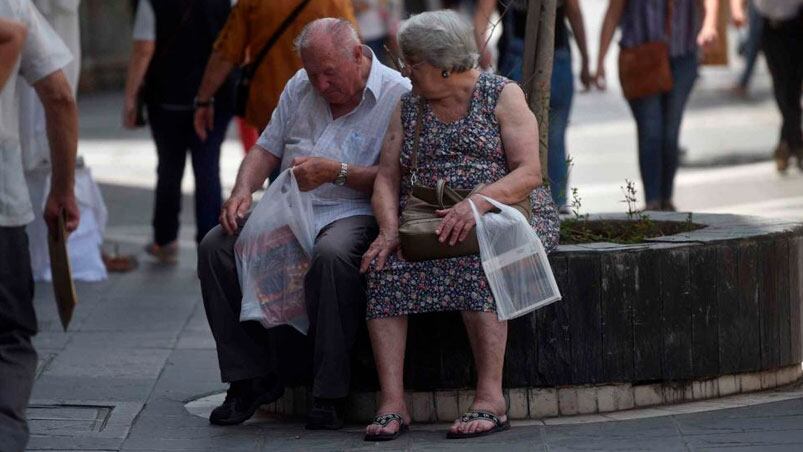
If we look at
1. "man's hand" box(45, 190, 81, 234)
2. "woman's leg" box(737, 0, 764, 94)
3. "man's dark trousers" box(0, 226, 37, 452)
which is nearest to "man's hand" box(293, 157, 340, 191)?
"man's hand" box(45, 190, 81, 234)

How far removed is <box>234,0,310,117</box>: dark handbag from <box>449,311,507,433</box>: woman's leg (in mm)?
2339

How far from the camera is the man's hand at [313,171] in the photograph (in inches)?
229

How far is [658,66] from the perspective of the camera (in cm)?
917

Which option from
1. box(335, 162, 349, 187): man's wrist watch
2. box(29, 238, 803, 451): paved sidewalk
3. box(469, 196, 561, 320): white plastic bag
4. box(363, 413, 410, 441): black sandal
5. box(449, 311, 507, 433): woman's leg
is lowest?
box(29, 238, 803, 451): paved sidewalk

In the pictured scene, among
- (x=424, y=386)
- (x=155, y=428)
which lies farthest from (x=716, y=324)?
(x=155, y=428)

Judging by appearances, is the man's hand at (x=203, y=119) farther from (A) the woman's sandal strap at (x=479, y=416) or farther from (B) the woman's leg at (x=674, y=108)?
(A) the woman's sandal strap at (x=479, y=416)

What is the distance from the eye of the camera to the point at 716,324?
5781 millimetres

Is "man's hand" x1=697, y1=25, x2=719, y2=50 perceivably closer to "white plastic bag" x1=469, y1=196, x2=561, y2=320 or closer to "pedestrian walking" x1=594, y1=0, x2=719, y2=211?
"pedestrian walking" x1=594, y1=0, x2=719, y2=211

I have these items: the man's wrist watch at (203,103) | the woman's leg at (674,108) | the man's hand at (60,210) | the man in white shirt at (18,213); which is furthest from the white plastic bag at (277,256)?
the woman's leg at (674,108)

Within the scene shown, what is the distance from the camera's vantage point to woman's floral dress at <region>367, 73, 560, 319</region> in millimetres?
5480

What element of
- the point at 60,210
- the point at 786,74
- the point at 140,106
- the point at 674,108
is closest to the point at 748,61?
the point at 786,74

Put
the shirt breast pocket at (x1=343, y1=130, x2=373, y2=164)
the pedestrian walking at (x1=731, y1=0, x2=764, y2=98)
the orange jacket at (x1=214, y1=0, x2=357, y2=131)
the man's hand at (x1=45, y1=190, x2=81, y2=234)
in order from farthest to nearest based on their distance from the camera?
the pedestrian walking at (x1=731, y1=0, x2=764, y2=98)
the orange jacket at (x1=214, y1=0, x2=357, y2=131)
the shirt breast pocket at (x1=343, y1=130, x2=373, y2=164)
the man's hand at (x1=45, y1=190, x2=81, y2=234)

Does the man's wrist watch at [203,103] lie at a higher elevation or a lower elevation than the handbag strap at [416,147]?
lower

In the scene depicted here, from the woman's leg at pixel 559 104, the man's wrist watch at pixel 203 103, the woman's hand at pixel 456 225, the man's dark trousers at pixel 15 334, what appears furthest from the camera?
the woman's leg at pixel 559 104
